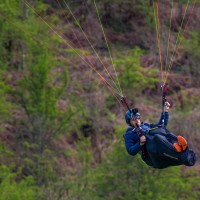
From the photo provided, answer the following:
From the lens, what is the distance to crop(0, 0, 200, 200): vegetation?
18.9 meters

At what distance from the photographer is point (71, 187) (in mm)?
19547

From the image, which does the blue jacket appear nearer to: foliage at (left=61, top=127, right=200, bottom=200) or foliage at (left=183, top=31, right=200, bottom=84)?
foliage at (left=61, top=127, right=200, bottom=200)

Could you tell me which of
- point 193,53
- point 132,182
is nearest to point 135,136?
point 132,182

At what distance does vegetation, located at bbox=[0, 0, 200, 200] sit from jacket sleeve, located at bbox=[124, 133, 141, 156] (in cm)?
644

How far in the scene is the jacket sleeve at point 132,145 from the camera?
11.7 meters

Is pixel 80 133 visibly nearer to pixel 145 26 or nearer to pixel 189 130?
pixel 189 130

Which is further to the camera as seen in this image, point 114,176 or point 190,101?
point 190,101

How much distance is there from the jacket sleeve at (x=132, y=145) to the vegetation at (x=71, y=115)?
644cm

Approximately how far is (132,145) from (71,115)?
10.4 m

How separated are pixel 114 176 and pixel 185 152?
813cm

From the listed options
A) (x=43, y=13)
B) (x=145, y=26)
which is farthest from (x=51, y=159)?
(x=145, y=26)

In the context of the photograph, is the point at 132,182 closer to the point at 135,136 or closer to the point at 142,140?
the point at 135,136

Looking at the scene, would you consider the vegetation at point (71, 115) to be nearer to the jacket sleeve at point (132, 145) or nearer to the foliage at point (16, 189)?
the foliage at point (16, 189)

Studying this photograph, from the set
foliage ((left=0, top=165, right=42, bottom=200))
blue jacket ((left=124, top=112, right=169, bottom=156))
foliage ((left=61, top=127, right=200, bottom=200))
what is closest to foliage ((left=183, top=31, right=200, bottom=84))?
foliage ((left=61, top=127, right=200, bottom=200))
